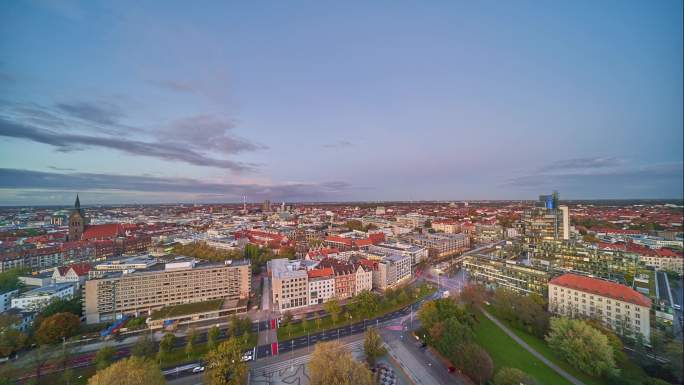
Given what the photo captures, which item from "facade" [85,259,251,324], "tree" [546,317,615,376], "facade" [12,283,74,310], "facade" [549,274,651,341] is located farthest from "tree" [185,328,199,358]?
"facade" [549,274,651,341]

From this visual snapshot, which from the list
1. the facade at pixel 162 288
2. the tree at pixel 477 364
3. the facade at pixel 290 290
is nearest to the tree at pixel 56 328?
the facade at pixel 162 288

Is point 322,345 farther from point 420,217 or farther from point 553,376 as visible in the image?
point 420,217

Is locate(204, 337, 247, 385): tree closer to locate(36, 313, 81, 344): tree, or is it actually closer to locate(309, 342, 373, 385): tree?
locate(309, 342, 373, 385): tree

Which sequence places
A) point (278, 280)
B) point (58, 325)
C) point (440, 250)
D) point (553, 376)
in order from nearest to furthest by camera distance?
point (553, 376)
point (58, 325)
point (278, 280)
point (440, 250)

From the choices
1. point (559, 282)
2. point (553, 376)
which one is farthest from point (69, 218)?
point (559, 282)

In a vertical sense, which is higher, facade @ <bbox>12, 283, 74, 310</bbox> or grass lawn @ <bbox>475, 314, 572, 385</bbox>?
facade @ <bbox>12, 283, 74, 310</bbox>

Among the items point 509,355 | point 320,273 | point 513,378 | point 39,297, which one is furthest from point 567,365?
point 39,297

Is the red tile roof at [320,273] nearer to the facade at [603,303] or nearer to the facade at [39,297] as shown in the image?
the facade at [603,303]
